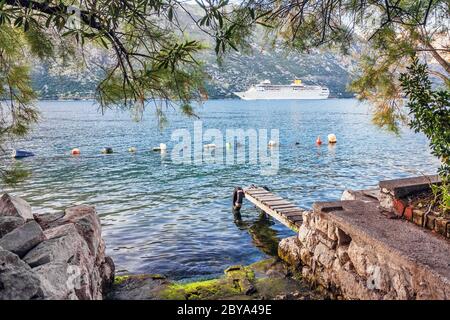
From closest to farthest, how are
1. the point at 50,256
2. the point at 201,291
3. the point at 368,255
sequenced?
1. the point at 50,256
2. the point at 368,255
3. the point at 201,291

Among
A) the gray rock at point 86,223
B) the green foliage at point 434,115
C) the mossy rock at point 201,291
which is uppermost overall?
the green foliage at point 434,115

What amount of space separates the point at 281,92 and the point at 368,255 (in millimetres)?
165738

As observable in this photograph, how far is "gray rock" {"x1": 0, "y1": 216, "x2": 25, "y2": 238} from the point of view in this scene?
5.55 m

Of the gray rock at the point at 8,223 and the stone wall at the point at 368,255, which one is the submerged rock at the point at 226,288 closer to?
the stone wall at the point at 368,255

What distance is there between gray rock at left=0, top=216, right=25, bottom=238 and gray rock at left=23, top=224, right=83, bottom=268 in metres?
0.84

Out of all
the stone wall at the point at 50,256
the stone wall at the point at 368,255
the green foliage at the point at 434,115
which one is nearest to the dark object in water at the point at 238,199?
the stone wall at the point at 368,255

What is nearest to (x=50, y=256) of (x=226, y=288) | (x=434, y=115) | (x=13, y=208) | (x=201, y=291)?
(x=13, y=208)

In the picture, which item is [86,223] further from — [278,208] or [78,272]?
[278,208]

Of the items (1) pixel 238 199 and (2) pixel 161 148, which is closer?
(1) pixel 238 199

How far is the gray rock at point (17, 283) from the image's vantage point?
3.45 metres

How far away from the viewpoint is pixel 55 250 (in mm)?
4801

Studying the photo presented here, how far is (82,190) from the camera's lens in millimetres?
19547

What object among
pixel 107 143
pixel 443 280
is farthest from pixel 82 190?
pixel 107 143
